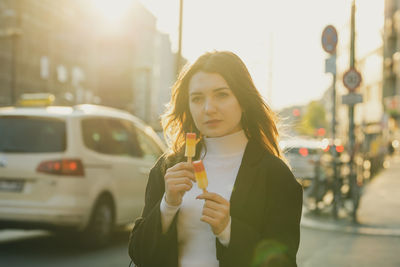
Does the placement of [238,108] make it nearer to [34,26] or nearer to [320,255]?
[320,255]

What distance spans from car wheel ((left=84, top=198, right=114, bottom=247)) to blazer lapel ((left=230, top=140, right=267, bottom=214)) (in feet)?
18.2

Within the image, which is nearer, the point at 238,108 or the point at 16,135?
the point at 238,108

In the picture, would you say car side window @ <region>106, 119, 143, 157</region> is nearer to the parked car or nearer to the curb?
the curb

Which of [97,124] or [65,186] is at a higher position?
[97,124]

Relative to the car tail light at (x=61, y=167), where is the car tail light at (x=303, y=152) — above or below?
below

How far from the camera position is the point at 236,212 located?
2.53 meters

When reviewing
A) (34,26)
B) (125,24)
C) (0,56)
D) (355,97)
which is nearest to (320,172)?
(355,97)

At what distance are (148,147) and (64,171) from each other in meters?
2.13

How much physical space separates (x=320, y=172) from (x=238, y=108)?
11.8 meters

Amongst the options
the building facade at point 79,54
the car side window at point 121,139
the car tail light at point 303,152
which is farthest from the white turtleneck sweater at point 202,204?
the building facade at point 79,54

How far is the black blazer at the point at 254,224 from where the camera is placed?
8.07 feet

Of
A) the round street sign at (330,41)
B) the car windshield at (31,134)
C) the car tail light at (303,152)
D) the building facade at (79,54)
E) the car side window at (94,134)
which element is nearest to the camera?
the car windshield at (31,134)

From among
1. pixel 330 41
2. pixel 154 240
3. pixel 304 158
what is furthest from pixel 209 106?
pixel 304 158

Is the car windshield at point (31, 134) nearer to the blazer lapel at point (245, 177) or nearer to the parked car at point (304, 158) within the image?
the blazer lapel at point (245, 177)
